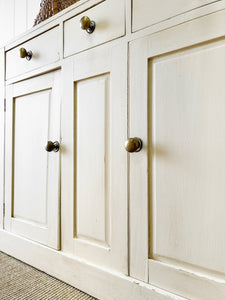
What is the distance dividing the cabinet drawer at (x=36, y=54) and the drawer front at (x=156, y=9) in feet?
1.04

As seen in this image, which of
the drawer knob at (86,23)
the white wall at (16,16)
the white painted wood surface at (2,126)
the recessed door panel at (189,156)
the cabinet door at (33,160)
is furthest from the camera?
the white wall at (16,16)

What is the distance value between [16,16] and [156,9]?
1.05m

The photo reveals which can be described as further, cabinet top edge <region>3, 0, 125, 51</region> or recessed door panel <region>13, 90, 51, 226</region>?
recessed door panel <region>13, 90, 51, 226</region>

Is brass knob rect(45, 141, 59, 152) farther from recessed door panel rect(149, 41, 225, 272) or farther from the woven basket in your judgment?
the woven basket

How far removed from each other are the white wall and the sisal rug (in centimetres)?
107

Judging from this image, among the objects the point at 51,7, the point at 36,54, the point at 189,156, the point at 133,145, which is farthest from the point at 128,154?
the point at 51,7

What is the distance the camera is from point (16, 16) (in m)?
1.47

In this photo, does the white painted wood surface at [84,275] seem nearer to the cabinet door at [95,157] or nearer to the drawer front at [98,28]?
the cabinet door at [95,157]

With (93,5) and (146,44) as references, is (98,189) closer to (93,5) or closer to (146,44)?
(146,44)

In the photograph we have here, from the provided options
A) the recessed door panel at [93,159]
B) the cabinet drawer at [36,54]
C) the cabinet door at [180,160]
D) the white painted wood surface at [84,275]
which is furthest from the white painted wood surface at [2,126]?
the cabinet door at [180,160]

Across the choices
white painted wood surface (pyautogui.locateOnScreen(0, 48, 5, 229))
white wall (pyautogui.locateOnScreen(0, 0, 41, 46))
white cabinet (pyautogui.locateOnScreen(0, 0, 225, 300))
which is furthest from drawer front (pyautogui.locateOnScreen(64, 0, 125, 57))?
white wall (pyautogui.locateOnScreen(0, 0, 41, 46))

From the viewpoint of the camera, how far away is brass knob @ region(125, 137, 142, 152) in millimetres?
665

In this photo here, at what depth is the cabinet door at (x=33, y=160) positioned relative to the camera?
3.03ft

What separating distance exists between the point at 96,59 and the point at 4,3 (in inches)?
42.0
